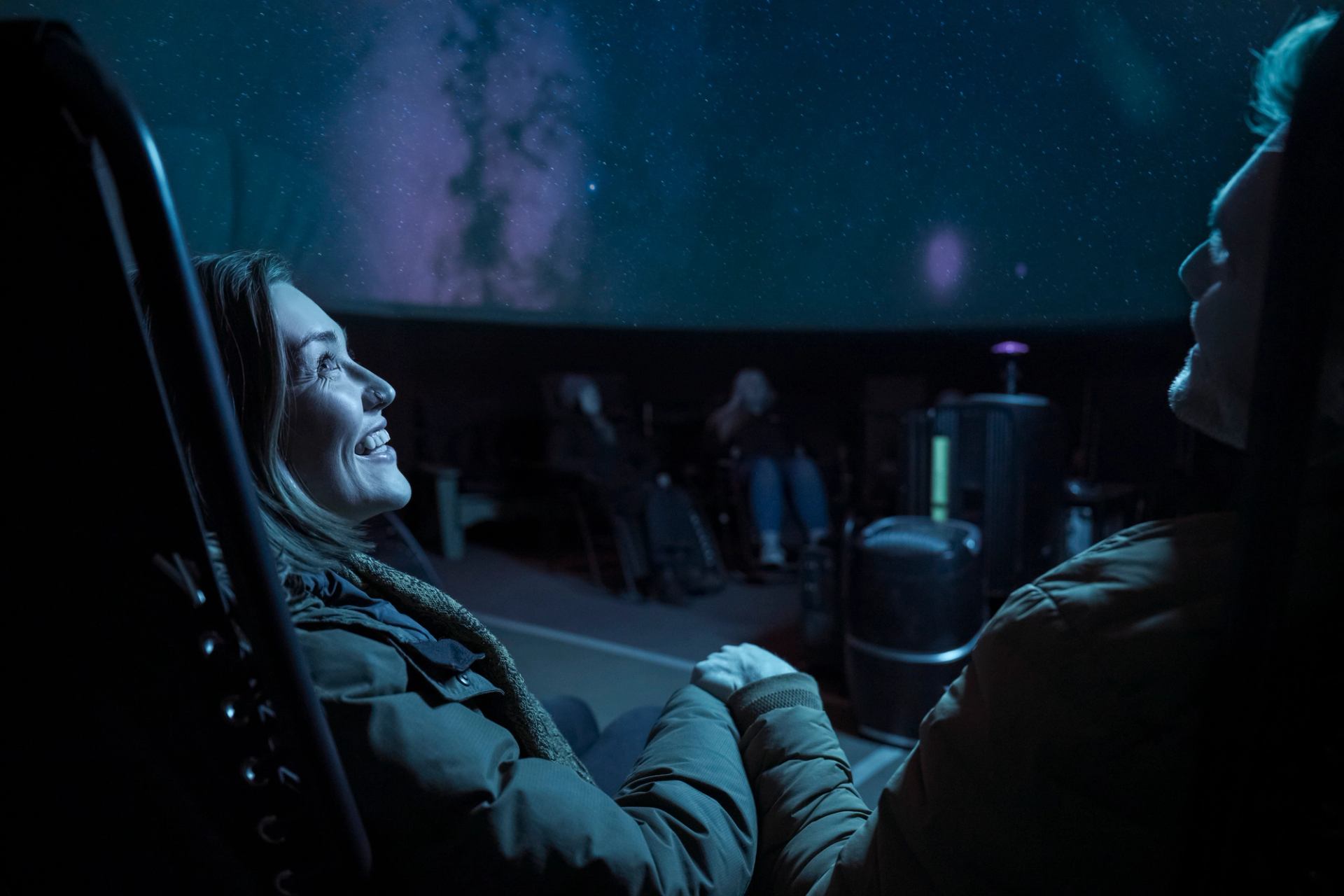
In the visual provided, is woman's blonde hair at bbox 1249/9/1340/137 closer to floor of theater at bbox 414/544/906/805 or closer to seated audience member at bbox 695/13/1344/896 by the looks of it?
seated audience member at bbox 695/13/1344/896

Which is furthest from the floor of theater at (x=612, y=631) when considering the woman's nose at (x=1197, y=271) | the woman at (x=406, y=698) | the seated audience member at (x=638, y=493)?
the woman's nose at (x=1197, y=271)

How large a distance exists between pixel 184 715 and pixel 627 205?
0.69 m

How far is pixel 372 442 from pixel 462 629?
0.20m

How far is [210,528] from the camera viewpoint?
1.52 ft

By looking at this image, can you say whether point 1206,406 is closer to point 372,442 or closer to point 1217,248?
point 1217,248

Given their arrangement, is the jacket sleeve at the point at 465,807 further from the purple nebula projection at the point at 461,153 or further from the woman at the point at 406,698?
the purple nebula projection at the point at 461,153

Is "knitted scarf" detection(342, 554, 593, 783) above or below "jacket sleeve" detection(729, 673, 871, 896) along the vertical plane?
above

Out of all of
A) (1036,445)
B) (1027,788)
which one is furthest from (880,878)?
(1036,445)

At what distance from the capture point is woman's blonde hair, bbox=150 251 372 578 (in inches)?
22.1

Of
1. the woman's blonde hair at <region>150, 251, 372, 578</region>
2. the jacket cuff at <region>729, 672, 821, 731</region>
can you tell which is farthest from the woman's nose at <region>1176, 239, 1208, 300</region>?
the woman's blonde hair at <region>150, 251, 372, 578</region>

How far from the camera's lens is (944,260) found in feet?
2.98

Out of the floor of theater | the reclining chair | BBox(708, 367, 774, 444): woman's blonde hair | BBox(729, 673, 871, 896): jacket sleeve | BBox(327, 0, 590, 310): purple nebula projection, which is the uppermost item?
BBox(327, 0, 590, 310): purple nebula projection

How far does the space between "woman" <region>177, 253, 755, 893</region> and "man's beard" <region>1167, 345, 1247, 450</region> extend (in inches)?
19.1

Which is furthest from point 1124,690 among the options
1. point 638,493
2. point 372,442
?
point 638,493
